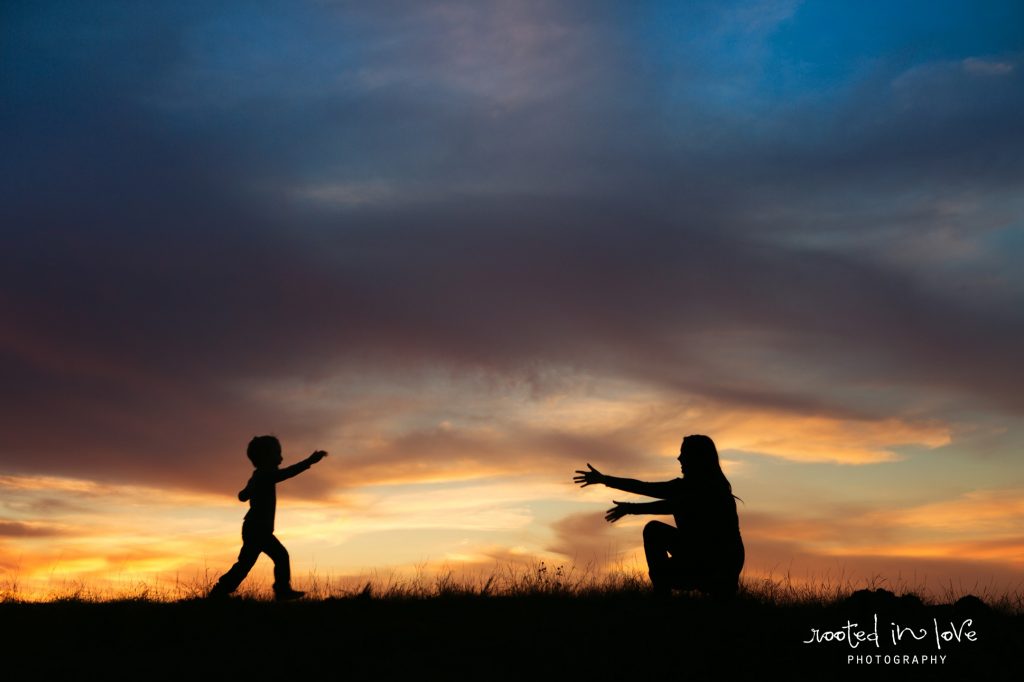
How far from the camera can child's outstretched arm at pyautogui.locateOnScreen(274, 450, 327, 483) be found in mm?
14070

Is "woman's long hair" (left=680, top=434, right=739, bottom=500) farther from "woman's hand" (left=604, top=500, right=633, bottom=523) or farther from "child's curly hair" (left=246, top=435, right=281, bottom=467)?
"child's curly hair" (left=246, top=435, right=281, bottom=467)

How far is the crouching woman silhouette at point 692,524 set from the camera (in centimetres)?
1274

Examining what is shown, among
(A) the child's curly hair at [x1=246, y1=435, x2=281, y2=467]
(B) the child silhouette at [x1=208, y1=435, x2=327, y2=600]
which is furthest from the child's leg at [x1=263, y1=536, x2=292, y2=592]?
(A) the child's curly hair at [x1=246, y1=435, x2=281, y2=467]

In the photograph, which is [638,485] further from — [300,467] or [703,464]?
[300,467]

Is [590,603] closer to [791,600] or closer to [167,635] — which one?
[791,600]

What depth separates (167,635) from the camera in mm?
12141

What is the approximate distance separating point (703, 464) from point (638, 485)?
3.05 feet

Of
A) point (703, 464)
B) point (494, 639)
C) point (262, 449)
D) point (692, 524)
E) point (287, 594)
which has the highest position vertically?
point (262, 449)

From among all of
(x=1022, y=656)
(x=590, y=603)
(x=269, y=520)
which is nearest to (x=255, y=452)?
A: (x=269, y=520)

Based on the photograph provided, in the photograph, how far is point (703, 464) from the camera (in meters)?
12.9

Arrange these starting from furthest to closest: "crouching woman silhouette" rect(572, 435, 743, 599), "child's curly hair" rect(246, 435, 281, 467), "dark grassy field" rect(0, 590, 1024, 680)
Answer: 1. "child's curly hair" rect(246, 435, 281, 467)
2. "crouching woman silhouette" rect(572, 435, 743, 599)
3. "dark grassy field" rect(0, 590, 1024, 680)

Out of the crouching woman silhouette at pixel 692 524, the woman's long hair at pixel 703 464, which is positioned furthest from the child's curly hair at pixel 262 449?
the woman's long hair at pixel 703 464

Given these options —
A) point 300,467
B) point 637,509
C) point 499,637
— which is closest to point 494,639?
point 499,637

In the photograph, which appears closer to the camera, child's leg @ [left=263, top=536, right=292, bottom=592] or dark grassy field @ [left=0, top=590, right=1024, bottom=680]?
dark grassy field @ [left=0, top=590, right=1024, bottom=680]
